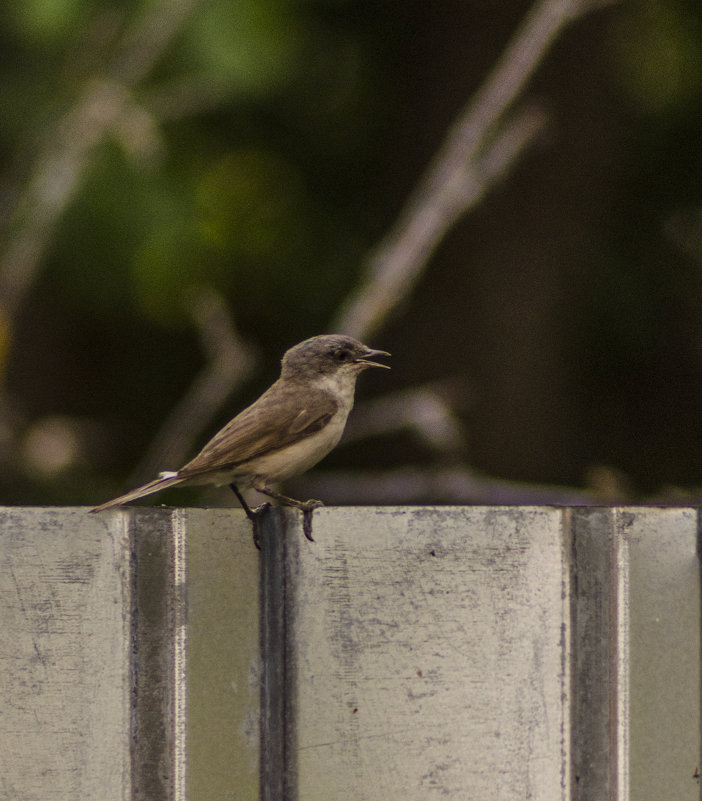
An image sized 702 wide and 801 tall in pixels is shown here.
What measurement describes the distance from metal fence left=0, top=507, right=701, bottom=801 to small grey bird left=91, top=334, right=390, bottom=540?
813mm

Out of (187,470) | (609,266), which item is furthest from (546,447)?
(187,470)

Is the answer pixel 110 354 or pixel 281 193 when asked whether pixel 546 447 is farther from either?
pixel 110 354

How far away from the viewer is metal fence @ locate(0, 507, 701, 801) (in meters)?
1.93

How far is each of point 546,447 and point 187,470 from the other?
5.47 meters

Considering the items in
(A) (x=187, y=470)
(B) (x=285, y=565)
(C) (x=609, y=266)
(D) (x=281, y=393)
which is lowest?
(B) (x=285, y=565)

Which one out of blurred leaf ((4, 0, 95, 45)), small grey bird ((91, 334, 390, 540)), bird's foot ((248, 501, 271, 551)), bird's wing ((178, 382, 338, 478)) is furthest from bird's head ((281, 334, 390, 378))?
blurred leaf ((4, 0, 95, 45))

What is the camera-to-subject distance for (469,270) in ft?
27.8

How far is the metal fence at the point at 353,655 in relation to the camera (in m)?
1.93

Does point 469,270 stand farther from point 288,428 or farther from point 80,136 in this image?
point 288,428

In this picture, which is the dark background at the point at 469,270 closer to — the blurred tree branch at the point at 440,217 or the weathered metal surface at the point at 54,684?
the blurred tree branch at the point at 440,217

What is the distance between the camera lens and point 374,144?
863 cm

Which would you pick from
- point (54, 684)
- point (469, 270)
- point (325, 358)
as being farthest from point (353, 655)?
point (469, 270)

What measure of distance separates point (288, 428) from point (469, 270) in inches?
206

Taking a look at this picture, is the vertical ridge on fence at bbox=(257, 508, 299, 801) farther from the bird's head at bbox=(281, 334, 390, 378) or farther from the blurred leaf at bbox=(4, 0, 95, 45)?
the blurred leaf at bbox=(4, 0, 95, 45)
